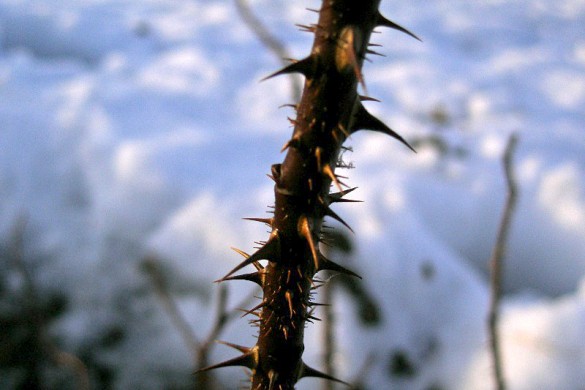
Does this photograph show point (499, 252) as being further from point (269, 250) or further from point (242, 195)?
point (242, 195)

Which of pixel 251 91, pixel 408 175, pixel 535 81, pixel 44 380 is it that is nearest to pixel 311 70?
pixel 44 380

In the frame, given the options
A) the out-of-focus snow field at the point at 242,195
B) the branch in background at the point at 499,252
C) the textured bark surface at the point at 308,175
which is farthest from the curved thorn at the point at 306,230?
the out-of-focus snow field at the point at 242,195

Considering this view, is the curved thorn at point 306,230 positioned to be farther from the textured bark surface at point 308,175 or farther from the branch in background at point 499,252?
the branch in background at point 499,252

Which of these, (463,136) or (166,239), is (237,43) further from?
(166,239)

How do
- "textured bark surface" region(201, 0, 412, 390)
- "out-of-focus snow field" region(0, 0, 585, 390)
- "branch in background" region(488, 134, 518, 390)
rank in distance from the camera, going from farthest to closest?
"out-of-focus snow field" region(0, 0, 585, 390), "branch in background" region(488, 134, 518, 390), "textured bark surface" region(201, 0, 412, 390)

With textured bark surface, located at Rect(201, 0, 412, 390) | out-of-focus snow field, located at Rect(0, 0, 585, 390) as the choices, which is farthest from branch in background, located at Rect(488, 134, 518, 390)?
out-of-focus snow field, located at Rect(0, 0, 585, 390)

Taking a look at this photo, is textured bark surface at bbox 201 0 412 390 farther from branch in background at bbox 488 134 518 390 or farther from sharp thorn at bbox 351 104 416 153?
branch in background at bbox 488 134 518 390
